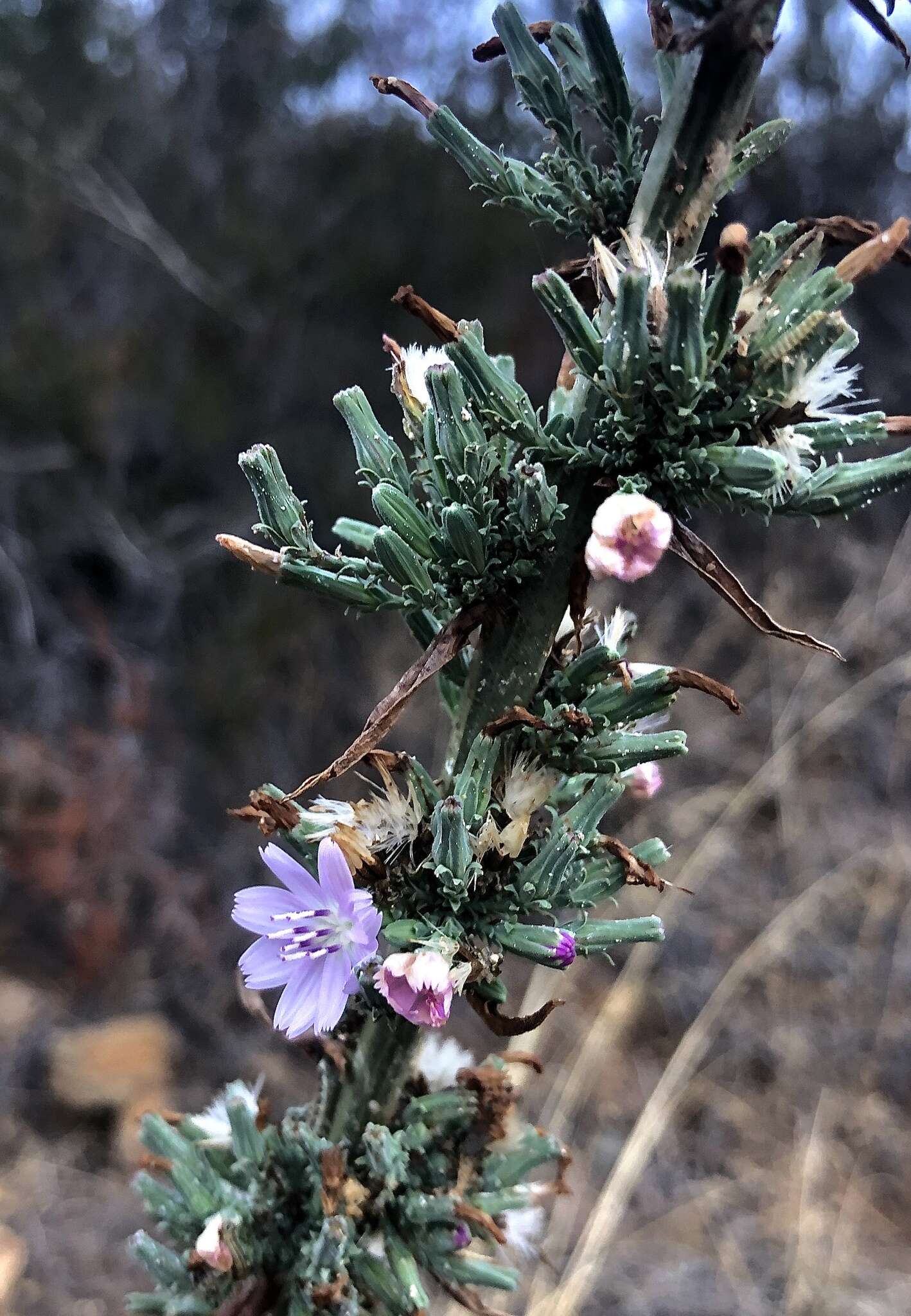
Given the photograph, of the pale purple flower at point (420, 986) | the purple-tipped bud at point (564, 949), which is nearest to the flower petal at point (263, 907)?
the pale purple flower at point (420, 986)

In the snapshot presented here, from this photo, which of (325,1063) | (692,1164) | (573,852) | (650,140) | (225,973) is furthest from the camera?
(650,140)

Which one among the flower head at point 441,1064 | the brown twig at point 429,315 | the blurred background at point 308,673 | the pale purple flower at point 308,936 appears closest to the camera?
the pale purple flower at point 308,936

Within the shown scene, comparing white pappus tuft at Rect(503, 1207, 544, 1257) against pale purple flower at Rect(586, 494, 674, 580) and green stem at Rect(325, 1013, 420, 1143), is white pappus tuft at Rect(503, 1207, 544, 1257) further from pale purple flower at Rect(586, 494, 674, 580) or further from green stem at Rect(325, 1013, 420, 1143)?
pale purple flower at Rect(586, 494, 674, 580)

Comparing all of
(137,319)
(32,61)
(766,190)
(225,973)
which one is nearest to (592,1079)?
(225,973)

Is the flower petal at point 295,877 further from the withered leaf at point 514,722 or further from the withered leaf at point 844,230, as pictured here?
the withered leaf at point 844,230

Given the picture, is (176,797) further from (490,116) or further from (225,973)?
(490,116)

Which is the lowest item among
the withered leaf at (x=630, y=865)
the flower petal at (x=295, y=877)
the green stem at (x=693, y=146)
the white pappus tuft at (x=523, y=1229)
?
the white pappus tuft at (x=523, y=1229)

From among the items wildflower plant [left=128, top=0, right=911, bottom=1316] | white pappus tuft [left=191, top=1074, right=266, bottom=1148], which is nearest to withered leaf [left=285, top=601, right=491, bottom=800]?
wildflower plant [left=128, top=0, right=911, bottom=1316]
